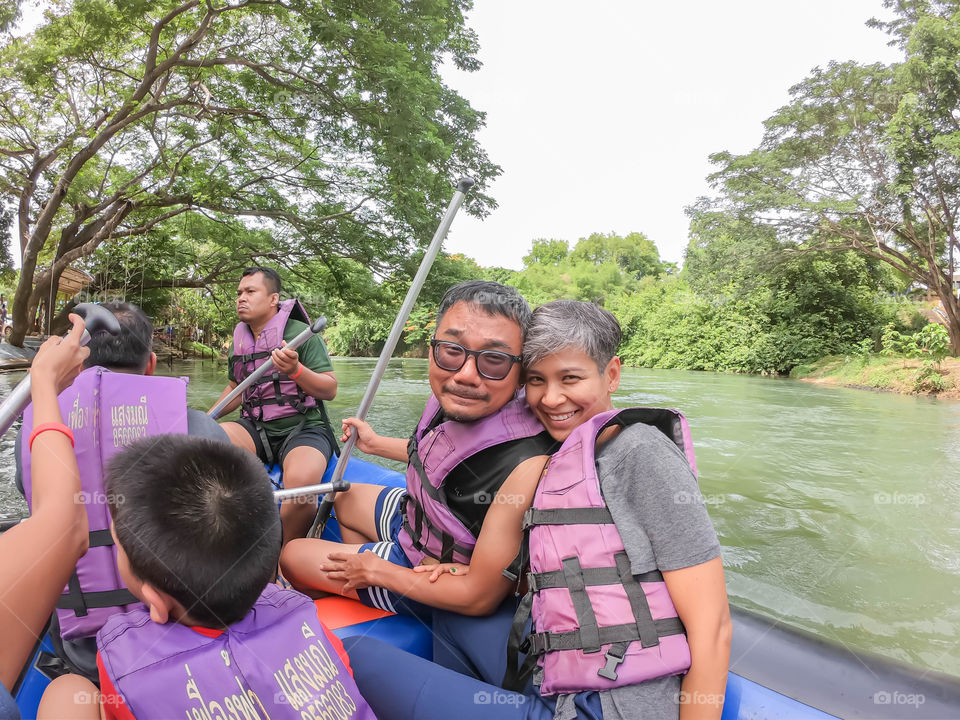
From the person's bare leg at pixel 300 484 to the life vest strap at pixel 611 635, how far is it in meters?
1.66

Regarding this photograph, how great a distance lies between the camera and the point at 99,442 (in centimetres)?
135

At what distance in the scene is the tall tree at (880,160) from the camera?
12.4 metres

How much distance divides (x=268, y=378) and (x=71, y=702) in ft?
7.22

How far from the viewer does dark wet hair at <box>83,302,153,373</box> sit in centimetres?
153

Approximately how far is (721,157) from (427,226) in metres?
11.0

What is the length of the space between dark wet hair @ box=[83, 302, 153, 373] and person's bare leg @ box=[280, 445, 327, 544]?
3.48 ft


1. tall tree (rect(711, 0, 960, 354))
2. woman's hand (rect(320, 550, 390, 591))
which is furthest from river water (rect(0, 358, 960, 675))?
tall tree (rect(711, 0, 960, 354))

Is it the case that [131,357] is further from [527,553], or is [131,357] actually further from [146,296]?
Result: [146,296]

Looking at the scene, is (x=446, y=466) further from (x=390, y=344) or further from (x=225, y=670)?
(x=390, y=344)

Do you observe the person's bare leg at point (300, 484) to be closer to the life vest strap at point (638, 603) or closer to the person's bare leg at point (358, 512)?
the person's bare leg at point (358, 512)

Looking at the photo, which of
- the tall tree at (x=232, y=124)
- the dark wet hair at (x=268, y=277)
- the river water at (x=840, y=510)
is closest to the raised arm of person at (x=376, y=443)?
the dark wet hair at (x=268, y=277)

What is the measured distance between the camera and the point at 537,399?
1364 millimetres

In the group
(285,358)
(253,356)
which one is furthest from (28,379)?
(253,356)

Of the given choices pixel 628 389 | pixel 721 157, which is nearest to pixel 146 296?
pixel 628 389
